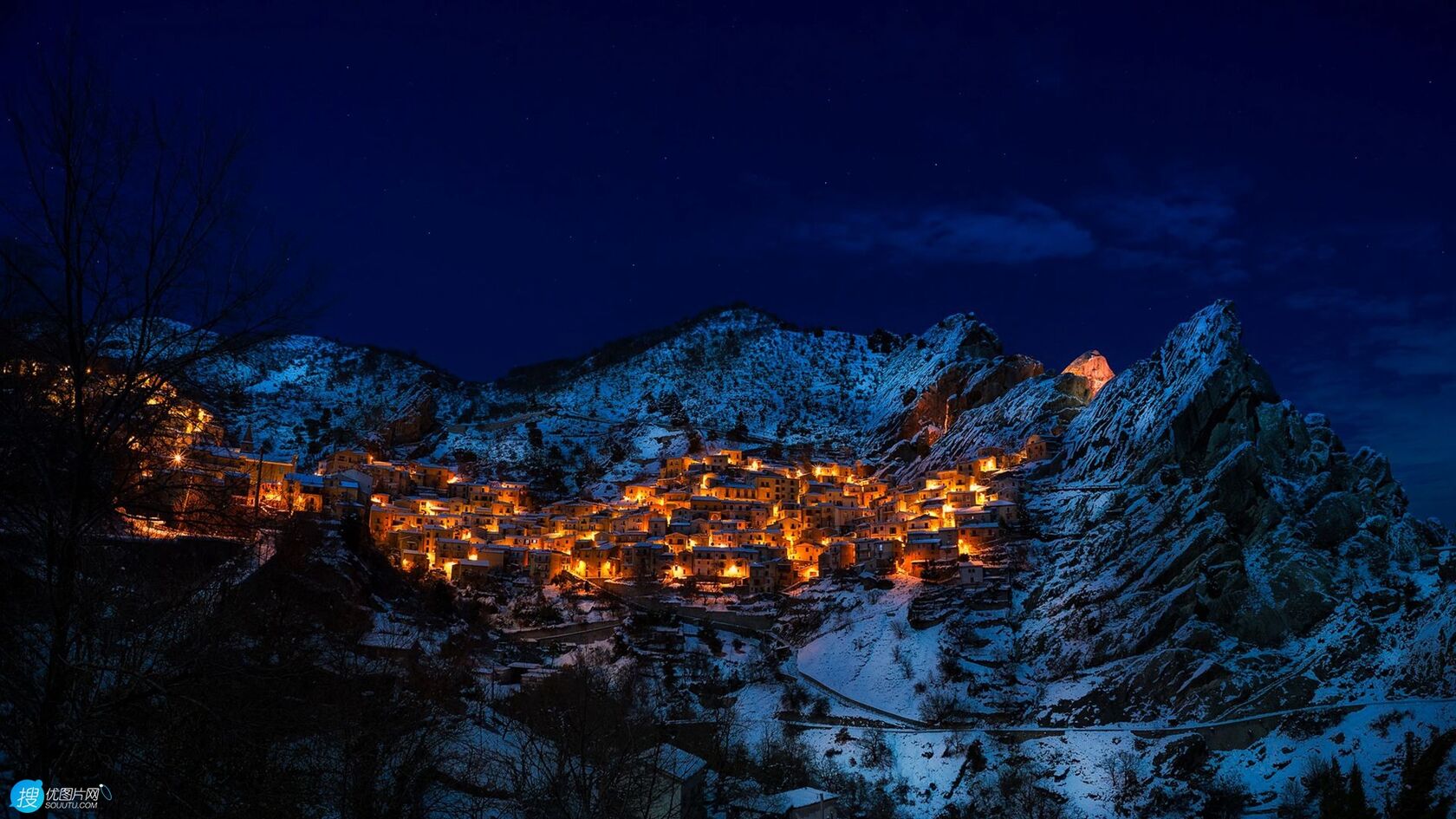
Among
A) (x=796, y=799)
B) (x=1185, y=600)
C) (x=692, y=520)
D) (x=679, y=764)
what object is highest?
(x=692, y=520)

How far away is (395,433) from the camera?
10269 centimetres

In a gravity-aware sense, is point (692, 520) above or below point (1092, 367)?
below

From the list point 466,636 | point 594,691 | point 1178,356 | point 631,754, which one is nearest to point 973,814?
point 594,691

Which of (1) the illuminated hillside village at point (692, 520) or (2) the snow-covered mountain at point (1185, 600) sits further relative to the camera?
(1) the illuminated hillside village at point (692, 520)

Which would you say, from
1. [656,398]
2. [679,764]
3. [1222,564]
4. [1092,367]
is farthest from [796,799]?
[656,398]

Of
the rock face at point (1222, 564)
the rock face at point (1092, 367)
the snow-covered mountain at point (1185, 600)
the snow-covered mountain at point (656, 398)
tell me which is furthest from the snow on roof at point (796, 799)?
the rock face at point (1092, 367)

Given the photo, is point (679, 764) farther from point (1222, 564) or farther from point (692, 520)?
point (692, 520)

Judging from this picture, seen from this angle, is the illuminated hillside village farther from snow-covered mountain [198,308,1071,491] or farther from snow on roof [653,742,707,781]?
snow on roof [653,742,707,781]

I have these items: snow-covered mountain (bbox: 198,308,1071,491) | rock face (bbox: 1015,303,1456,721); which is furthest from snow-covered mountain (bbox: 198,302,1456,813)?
snow-covered mountain (bbox: 198,308,1071,491)

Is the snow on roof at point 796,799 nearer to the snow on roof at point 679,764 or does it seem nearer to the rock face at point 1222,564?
the snow on roof at point 679,764

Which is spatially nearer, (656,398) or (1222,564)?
(1222,564)

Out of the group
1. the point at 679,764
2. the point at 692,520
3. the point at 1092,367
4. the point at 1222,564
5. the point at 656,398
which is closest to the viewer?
the point at 679,764

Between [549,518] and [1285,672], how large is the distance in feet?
182

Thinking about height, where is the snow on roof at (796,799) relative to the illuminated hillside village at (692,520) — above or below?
below
